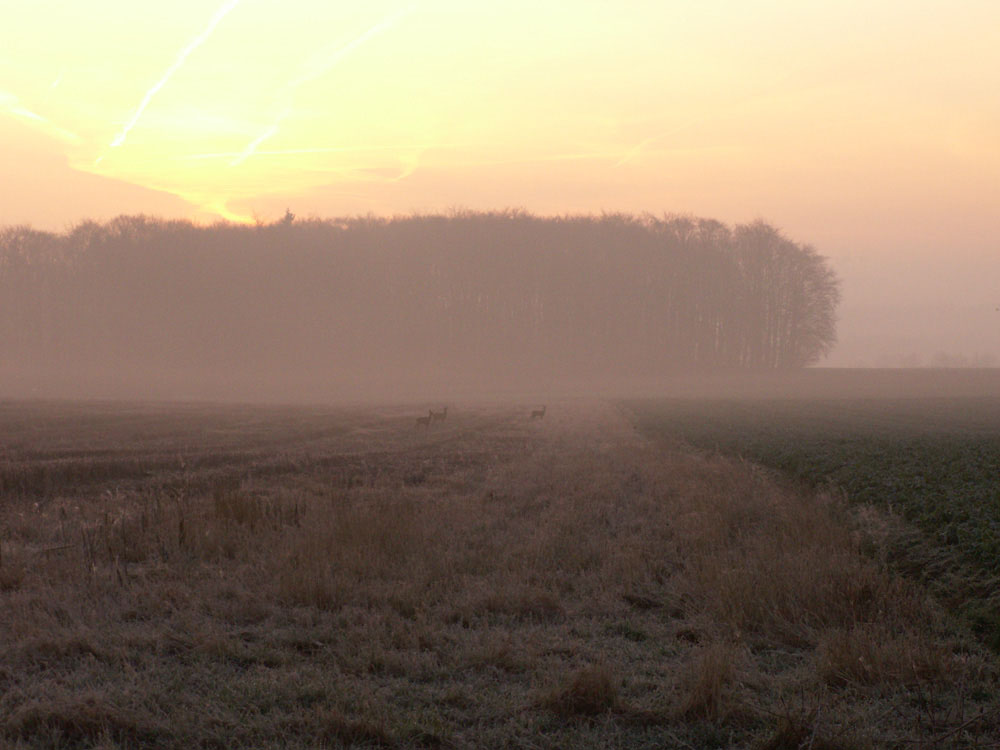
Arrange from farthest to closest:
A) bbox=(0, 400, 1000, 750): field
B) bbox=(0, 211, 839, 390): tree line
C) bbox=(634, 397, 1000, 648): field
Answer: bbox=(0, 211, 839, 390): tree line, bbox=(634, 397, 1000, 648): field, bbox=(0, 400, 1000, 750): field

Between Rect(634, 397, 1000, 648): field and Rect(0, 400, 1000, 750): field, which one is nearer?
Rect(0, 400, 1000, 750): field

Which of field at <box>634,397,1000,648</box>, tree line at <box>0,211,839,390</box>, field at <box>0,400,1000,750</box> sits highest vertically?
tree line at <box>0,211,839,390</box>

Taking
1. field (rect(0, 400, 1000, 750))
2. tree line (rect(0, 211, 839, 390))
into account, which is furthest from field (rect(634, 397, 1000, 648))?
tree line (rect(0, 211, 839, 390))

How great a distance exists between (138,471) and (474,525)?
33.8ft

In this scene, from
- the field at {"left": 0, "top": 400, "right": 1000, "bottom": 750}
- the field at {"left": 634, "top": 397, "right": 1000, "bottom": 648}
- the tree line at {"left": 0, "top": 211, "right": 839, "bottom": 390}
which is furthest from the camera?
the tree line at {"left": 0, "top": 211, "right": 839, "bottom": 390}

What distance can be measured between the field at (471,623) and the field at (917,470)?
51 centimetres

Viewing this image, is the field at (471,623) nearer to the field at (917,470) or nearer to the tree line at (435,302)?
the field at (917,470)

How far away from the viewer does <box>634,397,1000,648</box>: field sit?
30.8 feet

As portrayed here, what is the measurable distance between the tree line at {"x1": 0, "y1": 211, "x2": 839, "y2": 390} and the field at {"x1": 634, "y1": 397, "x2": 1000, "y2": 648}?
55236 millimetres

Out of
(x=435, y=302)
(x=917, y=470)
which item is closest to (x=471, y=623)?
(x=917, y=470)

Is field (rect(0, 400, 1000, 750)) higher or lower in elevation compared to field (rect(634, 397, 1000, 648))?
lower

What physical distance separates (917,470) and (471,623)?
11.9 meters

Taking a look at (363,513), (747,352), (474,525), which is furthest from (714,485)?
(747,352)

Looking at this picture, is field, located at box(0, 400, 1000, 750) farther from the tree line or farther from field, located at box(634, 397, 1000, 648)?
the tree line
